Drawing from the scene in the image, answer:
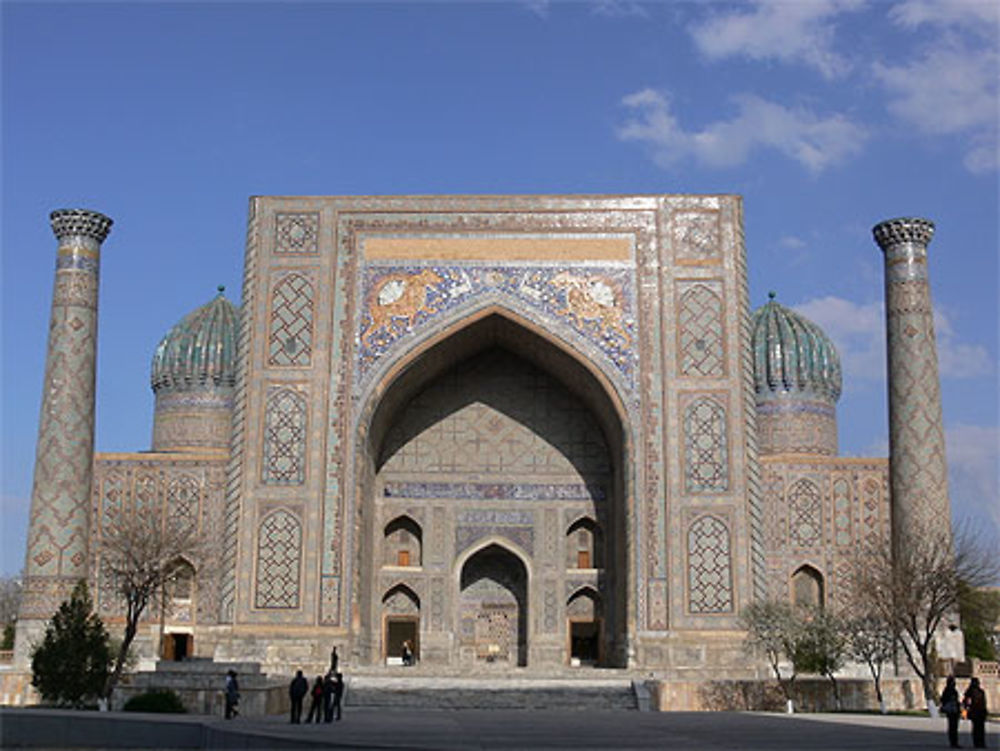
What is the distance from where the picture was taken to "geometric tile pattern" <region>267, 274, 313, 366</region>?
549 inches

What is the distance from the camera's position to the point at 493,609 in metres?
15.1

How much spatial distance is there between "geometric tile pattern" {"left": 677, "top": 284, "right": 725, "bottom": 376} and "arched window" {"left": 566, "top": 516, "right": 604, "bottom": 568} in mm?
2413

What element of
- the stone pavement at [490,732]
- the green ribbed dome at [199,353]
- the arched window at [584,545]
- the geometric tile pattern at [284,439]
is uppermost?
the green ribbed dome at [199,353]

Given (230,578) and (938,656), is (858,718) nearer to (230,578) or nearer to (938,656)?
(938,656)

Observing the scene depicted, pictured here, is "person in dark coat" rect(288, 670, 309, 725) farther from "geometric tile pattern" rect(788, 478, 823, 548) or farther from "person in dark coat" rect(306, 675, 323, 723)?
"geometric tile pattern" rect(788, 478, 823, 548)

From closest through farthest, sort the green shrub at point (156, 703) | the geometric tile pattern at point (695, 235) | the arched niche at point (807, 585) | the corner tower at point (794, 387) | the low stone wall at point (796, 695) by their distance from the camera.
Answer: the green shrub at point (156, 703)
the low stone wall at point (796, 695)
the geometric tile pattern at point (695, 235)
the arched niche at point (807, 585)
the corner tower at point (794, 387)

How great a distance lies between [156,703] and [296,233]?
19.9 ft

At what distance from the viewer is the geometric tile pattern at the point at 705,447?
13.5 metres

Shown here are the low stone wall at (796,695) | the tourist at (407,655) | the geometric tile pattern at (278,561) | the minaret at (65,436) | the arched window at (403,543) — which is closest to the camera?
the low stone wall at (796,695)

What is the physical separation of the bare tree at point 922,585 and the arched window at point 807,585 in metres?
2.18

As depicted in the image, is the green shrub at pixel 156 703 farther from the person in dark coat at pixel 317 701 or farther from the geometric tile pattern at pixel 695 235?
the geometric tile pattern at pixel 695 235

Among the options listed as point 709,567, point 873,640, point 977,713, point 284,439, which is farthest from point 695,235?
point 977,713

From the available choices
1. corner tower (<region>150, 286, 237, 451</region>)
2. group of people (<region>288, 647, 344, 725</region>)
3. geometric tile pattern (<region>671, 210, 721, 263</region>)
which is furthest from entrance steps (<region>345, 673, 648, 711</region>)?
corner tower (<region>150, 286, 237, 451</region>)

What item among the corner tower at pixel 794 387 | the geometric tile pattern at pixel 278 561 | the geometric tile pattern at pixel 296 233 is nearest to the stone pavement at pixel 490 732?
the geometric tile pattern at pixel 278 561
